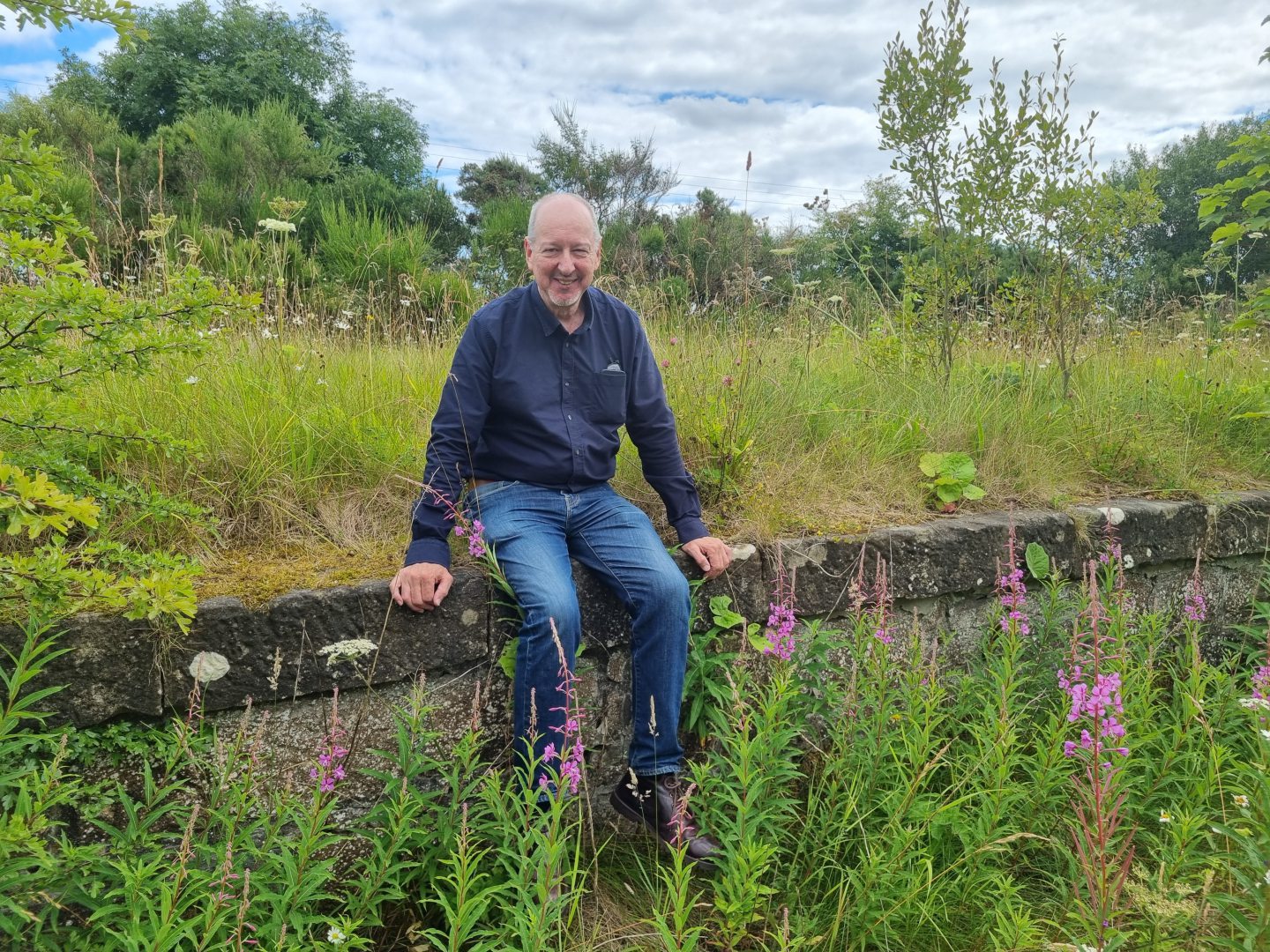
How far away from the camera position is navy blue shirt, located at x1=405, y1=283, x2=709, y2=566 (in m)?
2.88

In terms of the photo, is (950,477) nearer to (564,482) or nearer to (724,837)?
(564,482)

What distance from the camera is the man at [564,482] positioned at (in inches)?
97.5

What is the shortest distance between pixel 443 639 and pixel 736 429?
166 cm

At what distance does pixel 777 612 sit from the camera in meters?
2.43

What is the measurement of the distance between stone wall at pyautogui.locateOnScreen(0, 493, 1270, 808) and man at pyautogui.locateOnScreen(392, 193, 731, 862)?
0.42 ft

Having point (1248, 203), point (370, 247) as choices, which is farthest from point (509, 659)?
point (370, 247)

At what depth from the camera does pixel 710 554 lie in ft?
9.45

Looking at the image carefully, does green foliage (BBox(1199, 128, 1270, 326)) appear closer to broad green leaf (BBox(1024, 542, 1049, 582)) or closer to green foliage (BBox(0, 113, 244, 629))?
broad green leaf (BBox(1024, 542, 1049, 582))

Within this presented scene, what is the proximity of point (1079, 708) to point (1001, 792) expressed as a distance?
590mm

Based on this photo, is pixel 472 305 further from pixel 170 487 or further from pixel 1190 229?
pixel 1190 229

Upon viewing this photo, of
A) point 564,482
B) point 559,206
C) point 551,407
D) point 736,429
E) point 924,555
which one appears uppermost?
point 559,206

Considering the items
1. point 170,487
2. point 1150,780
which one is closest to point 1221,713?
point 1150,780

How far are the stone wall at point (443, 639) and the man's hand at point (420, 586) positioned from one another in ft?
0.20

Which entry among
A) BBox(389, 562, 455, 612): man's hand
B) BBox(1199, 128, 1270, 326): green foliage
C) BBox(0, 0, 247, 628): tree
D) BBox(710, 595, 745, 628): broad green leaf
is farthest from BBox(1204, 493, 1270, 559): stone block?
BBox(0, 0, 247, 628): tree
